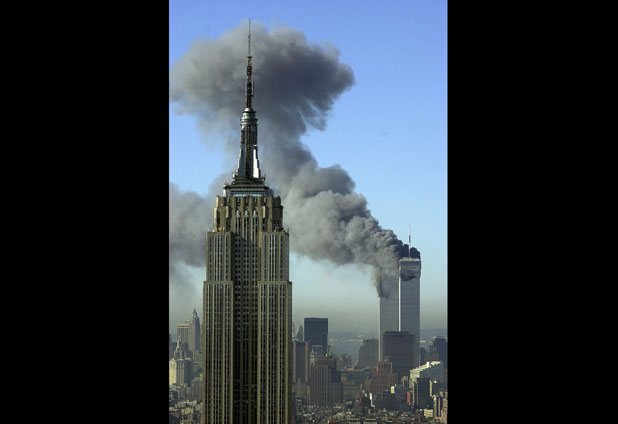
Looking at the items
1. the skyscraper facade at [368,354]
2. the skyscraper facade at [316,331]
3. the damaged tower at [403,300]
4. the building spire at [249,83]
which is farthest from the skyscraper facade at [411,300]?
the building spire at [249,83]

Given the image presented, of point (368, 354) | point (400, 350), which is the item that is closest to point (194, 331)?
point (368, 354)

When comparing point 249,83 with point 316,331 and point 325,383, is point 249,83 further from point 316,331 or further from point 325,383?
point 325,383

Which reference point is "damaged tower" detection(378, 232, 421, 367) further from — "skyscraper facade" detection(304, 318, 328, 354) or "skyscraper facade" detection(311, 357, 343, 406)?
"skyscraper facade" detection(311, 357, 343, 406)

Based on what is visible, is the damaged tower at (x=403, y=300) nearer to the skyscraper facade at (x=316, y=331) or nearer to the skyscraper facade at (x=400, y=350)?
the skyscraper facade at (x=400, y=350)

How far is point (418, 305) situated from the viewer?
123 ft

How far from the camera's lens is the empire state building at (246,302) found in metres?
37.3

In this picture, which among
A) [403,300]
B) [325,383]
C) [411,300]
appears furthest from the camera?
[411,300]

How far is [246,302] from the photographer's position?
123 ft

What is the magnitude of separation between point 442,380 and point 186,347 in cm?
1272

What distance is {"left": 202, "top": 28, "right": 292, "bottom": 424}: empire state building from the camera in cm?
3731

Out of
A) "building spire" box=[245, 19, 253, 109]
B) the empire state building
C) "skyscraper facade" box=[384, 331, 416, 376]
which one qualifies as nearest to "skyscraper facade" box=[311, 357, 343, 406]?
the empire state building
